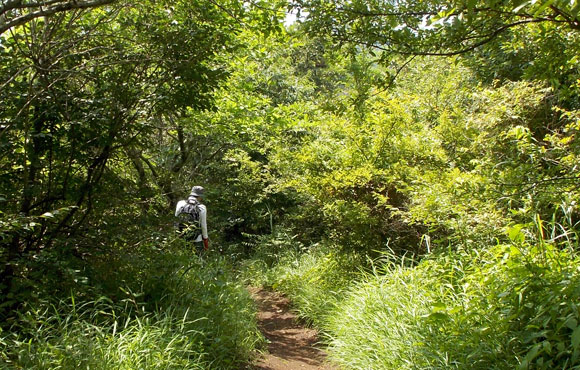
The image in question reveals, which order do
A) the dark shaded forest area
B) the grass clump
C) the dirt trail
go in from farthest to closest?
1. the dirt trail
2. the dark shaded forest area
3. the grass clump

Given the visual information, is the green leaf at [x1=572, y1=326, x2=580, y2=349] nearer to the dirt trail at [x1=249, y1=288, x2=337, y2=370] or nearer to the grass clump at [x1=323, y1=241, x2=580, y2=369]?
the grass clump at [x1=323, y1=241, x2=580, y2=369]

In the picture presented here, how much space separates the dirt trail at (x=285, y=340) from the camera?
200 inches

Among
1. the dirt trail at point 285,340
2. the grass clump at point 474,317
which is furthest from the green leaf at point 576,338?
the dirt trail at point 285,340

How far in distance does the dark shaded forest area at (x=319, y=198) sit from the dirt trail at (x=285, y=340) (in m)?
0.25

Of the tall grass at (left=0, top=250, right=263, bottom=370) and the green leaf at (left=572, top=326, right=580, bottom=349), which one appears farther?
the tall grass at (left=0, top=250, right=263, bottom=370)

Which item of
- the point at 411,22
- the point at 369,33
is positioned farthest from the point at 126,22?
the point at 411,22

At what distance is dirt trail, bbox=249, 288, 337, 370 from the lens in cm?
509

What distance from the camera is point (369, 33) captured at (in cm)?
398

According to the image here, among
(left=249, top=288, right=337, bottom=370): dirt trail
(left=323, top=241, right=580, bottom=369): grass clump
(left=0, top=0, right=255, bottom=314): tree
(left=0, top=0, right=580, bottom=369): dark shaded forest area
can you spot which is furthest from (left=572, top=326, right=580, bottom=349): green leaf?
(left=0, top=0, right=255, bottom=314): tree

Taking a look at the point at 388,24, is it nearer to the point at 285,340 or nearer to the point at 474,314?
the point at 474,314

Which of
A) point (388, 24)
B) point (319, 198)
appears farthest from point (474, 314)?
point (319, 198)

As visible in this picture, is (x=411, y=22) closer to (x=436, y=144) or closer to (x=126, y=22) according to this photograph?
(x=436, y=144)

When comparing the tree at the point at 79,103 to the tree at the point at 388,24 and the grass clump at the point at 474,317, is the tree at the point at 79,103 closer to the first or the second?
the tree at the point at 388,24

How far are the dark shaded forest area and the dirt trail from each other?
0.82ft
